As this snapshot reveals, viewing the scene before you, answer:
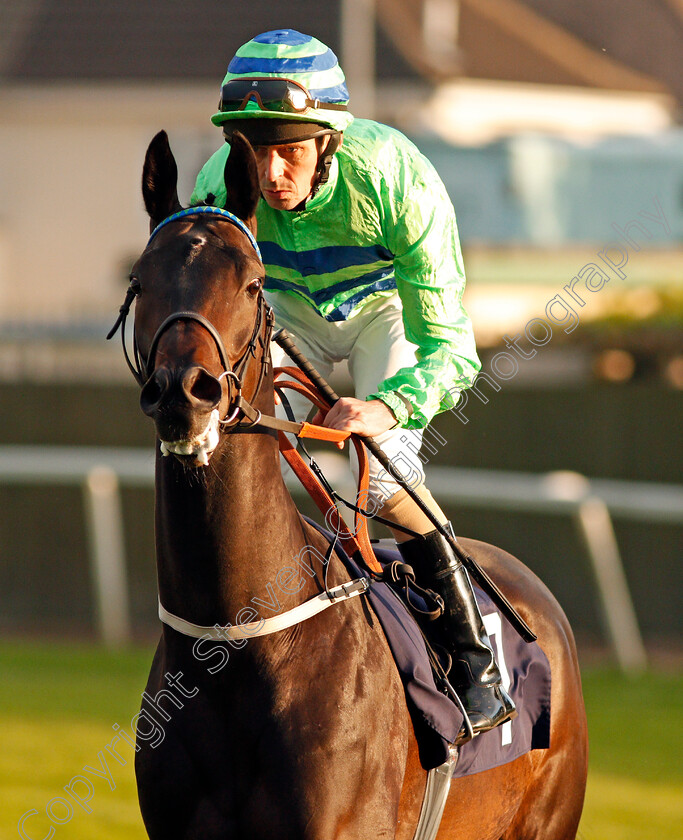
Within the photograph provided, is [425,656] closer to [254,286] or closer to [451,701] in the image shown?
[451,701]

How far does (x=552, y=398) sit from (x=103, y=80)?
52.5 feet

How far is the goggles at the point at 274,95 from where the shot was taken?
2.86 metres

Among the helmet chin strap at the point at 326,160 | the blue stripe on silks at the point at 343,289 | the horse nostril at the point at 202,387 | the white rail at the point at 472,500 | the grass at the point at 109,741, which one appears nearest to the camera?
the horse nostril at the point at 202,387

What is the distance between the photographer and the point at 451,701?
3.04 meters

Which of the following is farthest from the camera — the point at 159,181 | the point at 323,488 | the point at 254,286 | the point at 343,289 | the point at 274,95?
the point at 343,289

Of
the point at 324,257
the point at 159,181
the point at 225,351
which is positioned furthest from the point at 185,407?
the point at 324,257

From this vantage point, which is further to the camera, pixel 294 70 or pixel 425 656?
pixel 425 656

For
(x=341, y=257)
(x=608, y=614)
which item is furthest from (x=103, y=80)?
(x=341, y=257)

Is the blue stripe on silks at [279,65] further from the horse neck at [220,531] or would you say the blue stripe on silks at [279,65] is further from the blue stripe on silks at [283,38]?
the horse neck at [220,531]

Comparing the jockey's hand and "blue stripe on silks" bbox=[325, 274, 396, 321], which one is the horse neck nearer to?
the jockey's hand

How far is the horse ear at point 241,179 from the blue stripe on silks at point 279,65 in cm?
26

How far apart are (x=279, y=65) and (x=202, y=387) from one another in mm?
942

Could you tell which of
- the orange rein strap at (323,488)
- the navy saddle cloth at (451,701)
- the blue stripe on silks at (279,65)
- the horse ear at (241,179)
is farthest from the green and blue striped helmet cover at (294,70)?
the navy saddle cloth at (451,701)

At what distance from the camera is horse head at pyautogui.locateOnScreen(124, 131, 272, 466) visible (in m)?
2.36
